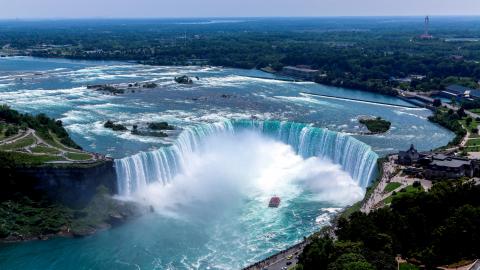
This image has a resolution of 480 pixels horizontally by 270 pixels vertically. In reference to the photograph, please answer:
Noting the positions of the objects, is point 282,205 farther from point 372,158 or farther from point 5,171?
point 5,171

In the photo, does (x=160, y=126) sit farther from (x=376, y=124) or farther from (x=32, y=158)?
(x=376, y=124)

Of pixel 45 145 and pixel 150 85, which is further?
pixel 150 85

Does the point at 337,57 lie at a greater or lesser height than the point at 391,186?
greater

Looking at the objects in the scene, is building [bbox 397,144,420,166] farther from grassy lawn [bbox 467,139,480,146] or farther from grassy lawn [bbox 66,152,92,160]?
grassy lawn [bbox 66,152,92,160]

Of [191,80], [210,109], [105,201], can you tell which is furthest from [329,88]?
[105,201]

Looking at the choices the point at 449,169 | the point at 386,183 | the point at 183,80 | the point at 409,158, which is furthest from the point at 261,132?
the point at 183,80

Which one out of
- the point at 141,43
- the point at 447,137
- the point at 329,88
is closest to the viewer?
the point at 447,137

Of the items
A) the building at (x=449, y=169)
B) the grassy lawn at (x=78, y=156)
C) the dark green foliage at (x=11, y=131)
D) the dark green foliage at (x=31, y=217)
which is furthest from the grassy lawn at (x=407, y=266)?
the dark green foliage at (x=11, y=131)
